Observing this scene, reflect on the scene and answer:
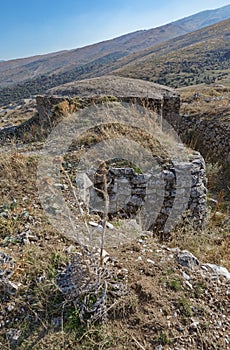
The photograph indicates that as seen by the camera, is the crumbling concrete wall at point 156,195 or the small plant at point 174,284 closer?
the small plant at point 174,284

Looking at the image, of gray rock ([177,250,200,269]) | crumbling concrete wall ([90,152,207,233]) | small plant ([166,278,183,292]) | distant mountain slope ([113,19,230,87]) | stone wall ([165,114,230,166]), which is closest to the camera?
small plant ([166,278,183,292])

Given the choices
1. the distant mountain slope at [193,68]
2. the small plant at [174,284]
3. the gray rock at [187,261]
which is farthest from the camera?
the distant mountain slope at [193,68]

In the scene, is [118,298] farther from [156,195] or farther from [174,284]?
[156,195]

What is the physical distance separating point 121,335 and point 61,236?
1.28 m

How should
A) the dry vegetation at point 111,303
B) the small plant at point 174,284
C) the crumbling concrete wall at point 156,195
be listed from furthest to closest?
the crumbling concrete wall at point 156,195, the small plant at point 174,284, the dry vegetation at point 111,303

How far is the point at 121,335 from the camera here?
212 cm

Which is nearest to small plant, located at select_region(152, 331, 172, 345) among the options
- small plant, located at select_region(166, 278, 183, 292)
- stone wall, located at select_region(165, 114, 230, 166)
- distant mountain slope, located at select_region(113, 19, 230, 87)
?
small plant, located at select_region(166, 278, 183, 292)

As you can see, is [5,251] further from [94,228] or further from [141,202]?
[141,202]

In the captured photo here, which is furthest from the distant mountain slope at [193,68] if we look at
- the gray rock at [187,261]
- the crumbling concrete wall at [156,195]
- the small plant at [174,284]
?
the small plant at [174,284]

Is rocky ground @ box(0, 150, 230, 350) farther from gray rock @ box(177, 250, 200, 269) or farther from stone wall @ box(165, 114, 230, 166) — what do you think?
stone wall @ box(165, 114, 230, 166)

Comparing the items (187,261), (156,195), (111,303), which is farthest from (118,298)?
(156,195)

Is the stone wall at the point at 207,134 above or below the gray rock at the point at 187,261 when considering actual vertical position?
below

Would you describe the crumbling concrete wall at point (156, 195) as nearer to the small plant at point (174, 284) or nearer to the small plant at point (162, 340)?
the small plant at point (174, 284)

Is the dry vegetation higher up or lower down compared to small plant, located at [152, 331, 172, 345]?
higher up
